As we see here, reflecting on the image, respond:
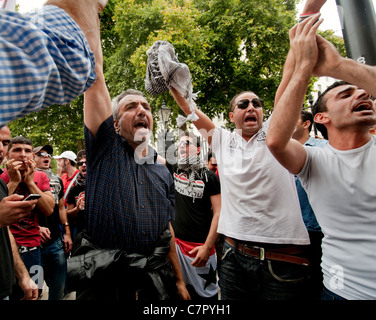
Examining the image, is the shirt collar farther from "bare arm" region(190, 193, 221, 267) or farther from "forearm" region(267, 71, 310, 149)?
"bare arm" region(190, 193, 221, 267)

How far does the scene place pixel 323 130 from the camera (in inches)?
92.7

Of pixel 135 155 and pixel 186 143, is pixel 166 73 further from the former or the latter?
pixel 186 143

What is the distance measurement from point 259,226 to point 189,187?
1.50 metres

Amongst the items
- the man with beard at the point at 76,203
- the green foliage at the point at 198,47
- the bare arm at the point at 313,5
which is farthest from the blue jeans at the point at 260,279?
the green foliage at the point at 198,47

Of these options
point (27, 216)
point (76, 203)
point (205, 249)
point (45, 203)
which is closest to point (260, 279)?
point (205, 249)

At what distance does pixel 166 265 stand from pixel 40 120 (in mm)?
14178

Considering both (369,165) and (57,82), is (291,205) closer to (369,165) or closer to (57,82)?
(369,165)

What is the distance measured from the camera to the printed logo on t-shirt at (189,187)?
332cm

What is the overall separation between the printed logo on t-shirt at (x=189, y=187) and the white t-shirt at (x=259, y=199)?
0.96 metres

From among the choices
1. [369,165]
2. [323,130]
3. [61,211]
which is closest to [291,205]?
[369,165]

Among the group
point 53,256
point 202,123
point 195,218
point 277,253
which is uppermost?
point 202,123

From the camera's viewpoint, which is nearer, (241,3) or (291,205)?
(291,205)

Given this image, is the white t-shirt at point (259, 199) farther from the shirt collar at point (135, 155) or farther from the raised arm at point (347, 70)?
the raised arm at point (347, 70)

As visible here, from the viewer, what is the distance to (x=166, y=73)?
1936mm
